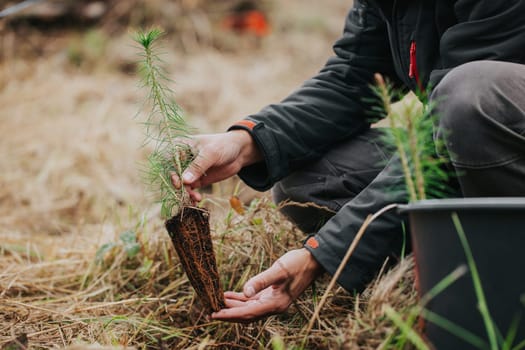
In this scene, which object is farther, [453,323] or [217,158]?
[217,158]

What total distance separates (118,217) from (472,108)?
1.64m

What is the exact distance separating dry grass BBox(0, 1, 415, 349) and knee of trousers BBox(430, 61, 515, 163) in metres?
0.32

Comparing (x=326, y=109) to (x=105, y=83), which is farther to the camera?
(x=105, y=83)

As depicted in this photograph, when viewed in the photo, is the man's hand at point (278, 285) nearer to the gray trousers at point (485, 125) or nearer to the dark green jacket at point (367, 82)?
the dark green jacket at point (367, 82)

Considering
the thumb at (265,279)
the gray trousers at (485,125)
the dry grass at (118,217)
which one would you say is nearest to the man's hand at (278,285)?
the thumb at (265,279)

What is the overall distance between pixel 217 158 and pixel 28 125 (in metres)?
3.41

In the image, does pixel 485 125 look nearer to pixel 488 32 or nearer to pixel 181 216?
pixel 488 32

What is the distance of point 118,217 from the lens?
7.66ft

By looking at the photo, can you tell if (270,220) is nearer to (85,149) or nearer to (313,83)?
(313,83)

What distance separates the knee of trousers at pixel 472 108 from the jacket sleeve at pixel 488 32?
5.0 inches

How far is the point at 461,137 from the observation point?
1.20m

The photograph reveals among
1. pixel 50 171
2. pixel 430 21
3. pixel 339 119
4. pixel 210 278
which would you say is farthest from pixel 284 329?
pixel 50 171

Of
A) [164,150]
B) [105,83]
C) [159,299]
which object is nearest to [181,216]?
[164,150]

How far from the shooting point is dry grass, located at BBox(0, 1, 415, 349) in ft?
5.16
